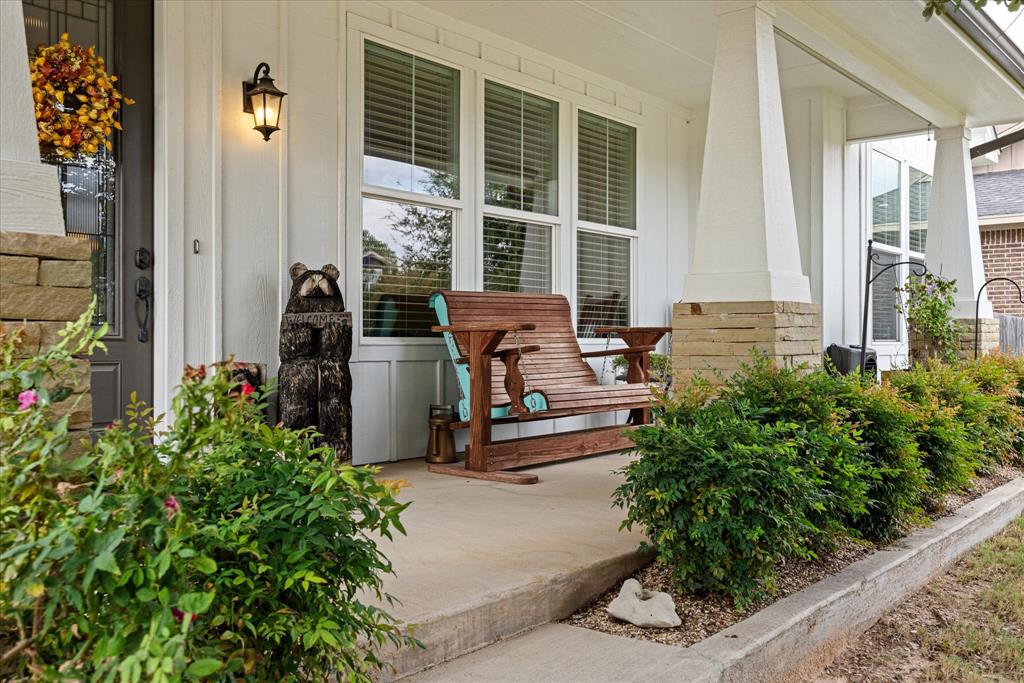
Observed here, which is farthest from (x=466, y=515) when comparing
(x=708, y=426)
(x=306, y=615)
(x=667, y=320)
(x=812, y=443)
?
(x=667, y=320)

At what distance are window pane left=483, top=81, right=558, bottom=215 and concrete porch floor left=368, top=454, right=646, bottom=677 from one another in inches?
96.0

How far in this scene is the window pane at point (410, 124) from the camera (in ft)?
16.1

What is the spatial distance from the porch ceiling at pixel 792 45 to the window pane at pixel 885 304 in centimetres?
194

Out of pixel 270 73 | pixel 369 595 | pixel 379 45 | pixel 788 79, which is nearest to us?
pixel 369 595

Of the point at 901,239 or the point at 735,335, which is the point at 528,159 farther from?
the point at 901,239

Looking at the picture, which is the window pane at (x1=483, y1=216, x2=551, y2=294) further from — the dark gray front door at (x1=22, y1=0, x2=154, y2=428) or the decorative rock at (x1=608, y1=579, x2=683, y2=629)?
the decorative rock at (x1=608, y1=579, x2=683, y2=629)

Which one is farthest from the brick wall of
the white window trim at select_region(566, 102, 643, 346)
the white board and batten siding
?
the white board and batten siding

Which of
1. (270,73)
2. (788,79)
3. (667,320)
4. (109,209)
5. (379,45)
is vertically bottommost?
(667,320)

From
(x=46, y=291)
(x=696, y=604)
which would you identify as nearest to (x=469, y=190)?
(x=696, y=604)

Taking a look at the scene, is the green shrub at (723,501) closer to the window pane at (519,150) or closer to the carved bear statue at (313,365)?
the carved bear statue at (313,365)

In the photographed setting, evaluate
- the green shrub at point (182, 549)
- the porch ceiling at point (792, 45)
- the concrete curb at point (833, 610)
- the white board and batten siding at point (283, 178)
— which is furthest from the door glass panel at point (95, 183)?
the concrete curb at point (833, 610)

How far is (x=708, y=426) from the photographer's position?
273 cm

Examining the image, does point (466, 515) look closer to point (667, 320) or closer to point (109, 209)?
point (109, 209)

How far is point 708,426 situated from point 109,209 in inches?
116
